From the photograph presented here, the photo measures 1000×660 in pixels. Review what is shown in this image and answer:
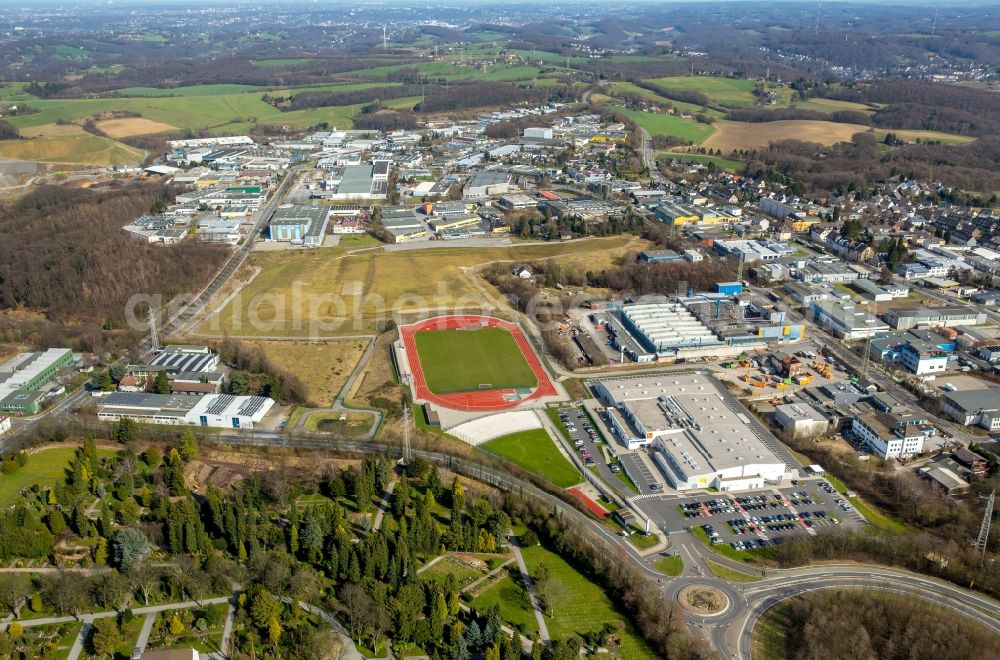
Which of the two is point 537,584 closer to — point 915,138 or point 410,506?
point 410,506

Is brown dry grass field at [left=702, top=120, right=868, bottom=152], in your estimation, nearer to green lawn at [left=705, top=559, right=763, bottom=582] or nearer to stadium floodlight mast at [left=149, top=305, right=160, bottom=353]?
stadium floodlight mast at [left=149, top=305, right=160, bottom=353]

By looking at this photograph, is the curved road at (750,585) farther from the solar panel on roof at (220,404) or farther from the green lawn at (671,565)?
the solar panel on roof at (220,404)

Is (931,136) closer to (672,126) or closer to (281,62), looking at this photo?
(672,126)

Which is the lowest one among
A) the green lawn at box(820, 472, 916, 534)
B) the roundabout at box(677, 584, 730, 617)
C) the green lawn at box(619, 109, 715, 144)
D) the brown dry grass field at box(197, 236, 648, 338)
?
the green lawn at box(820, 472, 916, 534)

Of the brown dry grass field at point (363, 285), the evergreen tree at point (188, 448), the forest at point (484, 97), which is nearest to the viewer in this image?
the evergreen tree at point (188, 448)

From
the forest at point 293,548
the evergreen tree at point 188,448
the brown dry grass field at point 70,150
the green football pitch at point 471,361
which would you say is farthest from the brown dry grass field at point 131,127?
the evergreen tree at point 188,448

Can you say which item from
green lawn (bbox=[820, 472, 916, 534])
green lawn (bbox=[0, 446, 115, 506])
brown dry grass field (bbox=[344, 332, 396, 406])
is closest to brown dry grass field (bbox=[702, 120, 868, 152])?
brown dry grass field (bbox=[344, 332, 396, 406])
